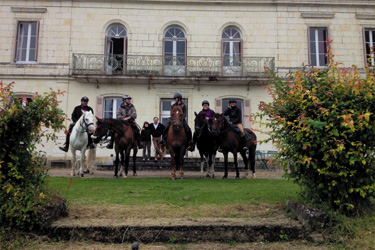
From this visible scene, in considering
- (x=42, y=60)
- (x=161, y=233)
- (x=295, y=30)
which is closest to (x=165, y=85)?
(x=42, y=60)

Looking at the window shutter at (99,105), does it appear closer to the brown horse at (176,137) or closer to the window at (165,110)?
the window at (165,110)

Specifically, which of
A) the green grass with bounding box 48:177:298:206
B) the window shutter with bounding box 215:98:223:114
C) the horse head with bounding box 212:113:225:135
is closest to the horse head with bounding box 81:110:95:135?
the green grass with bounding box 48:177:298:206

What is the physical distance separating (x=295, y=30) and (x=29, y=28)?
15.7 meters

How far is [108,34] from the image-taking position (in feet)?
60.5

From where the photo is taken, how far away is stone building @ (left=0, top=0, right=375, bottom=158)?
17.7 meters

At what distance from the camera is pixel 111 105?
1800cm

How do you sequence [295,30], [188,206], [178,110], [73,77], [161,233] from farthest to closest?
[295,30], [73,77], [178,110], [188,206], [161,233]

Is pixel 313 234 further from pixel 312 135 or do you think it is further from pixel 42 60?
pixel 42 60

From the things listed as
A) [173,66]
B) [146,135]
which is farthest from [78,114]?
[173,66]

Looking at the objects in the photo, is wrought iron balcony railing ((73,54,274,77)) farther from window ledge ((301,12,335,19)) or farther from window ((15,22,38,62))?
window ledge ((301,12,335,19))

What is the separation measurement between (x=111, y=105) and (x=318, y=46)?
12.9 metres

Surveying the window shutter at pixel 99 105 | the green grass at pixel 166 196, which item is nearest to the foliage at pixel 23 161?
the green grass at pixel 166 196

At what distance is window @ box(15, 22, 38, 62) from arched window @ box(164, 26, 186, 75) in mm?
7511

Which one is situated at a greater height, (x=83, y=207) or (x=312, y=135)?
(x=312, y=135)
